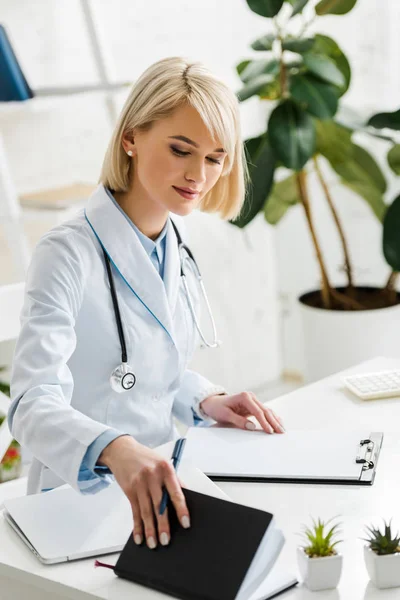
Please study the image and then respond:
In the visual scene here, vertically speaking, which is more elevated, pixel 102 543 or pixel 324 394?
pixel 102 543

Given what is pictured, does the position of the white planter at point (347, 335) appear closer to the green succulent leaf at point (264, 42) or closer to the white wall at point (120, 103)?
the white wall at point (120, 103)

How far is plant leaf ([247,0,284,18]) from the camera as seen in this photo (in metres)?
2.64

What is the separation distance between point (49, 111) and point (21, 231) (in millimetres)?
Answer: 700

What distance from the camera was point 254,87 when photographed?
108 inches

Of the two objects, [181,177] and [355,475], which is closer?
[355,475]

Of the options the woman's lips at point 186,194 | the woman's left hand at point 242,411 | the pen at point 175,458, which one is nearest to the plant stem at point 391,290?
the woman's left hand at point 242,411

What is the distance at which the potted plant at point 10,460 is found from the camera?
2.66 metres

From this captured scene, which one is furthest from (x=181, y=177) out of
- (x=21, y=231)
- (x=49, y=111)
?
(x=49, y=111)

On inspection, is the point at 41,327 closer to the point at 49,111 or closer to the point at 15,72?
the point at 15,72

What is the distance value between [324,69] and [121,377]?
1520 mm

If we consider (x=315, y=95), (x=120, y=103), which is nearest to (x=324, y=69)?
(x=315, y=95)

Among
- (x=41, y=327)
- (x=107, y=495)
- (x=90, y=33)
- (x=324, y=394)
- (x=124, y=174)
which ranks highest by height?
(x=90, y=33)

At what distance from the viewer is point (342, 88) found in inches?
109

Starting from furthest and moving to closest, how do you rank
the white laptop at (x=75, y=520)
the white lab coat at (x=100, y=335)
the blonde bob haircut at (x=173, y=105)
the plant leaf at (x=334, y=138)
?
the plant leaf at (x=334, y=138) → the blonde bob haircut at (x=173, y=105) → the white lab coat at (x=100, y=335) → the white laptop at (x=75, y=520)
